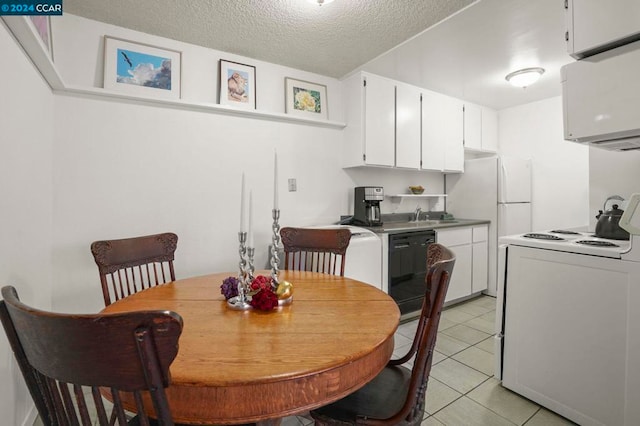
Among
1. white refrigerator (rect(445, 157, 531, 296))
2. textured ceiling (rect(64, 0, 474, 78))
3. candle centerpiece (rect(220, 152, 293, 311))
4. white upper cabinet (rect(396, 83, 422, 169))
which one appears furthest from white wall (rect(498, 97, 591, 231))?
candle centerpiece (rect(220, 152, 293, 311))

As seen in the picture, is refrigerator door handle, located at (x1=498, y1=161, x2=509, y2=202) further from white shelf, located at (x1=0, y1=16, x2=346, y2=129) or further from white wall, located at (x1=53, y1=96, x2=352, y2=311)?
white wall, located at (x1=53, y1=96, x2=352, y2=311)

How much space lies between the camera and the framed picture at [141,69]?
2.17 meters

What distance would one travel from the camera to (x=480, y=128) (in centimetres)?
412

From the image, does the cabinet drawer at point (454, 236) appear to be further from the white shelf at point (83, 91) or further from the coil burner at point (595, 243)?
the white shelf at point (83, 91)

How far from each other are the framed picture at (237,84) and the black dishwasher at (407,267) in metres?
1.81

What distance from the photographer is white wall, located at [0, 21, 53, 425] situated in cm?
130

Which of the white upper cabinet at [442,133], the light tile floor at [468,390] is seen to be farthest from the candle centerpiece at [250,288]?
the white upper cabinet at [442,133]

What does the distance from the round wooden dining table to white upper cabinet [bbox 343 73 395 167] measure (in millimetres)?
2069

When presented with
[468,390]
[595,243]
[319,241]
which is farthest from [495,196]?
[319,241]

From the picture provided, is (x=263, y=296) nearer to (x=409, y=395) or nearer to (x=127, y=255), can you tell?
(x=409, y=395)

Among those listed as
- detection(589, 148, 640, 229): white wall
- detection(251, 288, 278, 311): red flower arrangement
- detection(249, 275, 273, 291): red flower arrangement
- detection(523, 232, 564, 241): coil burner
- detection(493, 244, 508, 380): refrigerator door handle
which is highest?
detection(589, 148, 640, 229): white wall

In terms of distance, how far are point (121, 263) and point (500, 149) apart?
4783mm

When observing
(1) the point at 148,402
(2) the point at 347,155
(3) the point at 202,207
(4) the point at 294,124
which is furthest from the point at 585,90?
(3) the point at 202,207

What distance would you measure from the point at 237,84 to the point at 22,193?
1717mm
